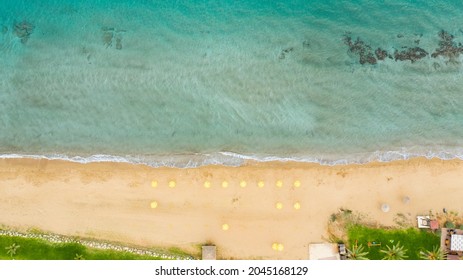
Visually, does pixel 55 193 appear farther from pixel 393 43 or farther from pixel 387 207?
pixel 393 43

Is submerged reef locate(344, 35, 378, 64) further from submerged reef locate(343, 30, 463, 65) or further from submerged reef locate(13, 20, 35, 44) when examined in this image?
submerged reef locate(13, 20, 35, 44)

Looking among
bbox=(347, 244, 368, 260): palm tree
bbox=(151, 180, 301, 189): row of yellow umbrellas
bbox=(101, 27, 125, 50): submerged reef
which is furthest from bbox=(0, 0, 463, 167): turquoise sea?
bbox=(347, 244, 368, 260): palm tree

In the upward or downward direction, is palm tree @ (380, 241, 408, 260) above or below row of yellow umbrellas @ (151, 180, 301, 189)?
below

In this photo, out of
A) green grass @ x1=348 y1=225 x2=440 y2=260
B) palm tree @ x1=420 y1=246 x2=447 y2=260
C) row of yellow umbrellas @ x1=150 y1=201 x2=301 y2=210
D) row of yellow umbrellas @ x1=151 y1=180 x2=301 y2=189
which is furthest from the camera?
row of yellow umbrellas @ x1=151 y1=180 x2=301 y2=189

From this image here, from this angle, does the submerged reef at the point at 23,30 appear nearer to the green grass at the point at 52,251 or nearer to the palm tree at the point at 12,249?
the green grass at the point at 52,251

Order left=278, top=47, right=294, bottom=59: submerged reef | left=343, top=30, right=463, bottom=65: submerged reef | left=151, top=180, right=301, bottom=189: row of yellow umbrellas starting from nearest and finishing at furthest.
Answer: left=151, top=180, right=301, bottom=189: row of yellow umbrellas
left=278, top=47, right=294, bottom=59: submerged reef
left=343, top=30, right=463, bottom=65: submerged reef

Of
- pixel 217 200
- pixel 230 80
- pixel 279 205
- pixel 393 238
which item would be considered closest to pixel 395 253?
pixel 393 238

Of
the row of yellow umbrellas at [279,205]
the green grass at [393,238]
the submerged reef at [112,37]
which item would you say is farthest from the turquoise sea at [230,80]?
the green grass at [393,238]

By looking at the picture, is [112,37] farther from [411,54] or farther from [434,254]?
[434,254]
